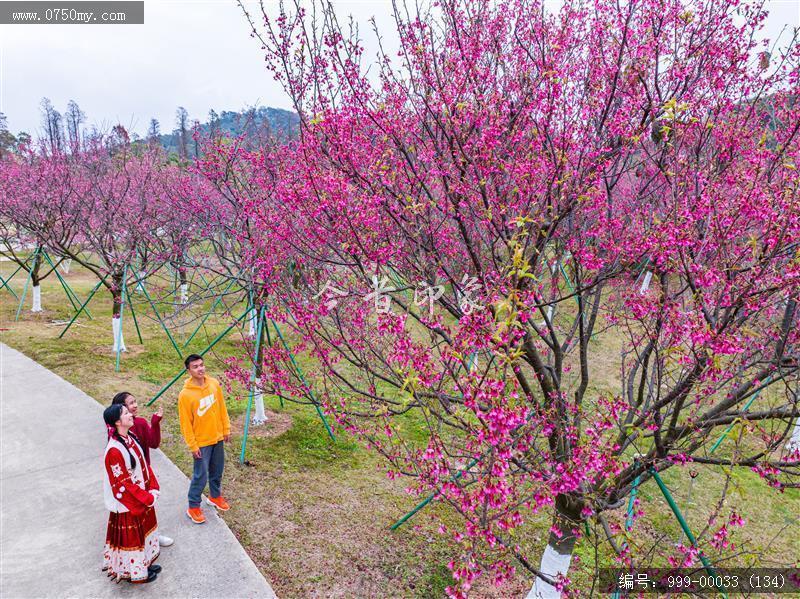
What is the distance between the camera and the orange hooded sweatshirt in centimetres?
449

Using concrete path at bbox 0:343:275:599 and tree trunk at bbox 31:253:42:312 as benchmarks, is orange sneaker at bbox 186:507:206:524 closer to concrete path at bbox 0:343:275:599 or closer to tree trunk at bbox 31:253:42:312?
concrete path at bbox 0:343:275:599

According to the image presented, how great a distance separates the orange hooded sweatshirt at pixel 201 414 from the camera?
4.49 meters

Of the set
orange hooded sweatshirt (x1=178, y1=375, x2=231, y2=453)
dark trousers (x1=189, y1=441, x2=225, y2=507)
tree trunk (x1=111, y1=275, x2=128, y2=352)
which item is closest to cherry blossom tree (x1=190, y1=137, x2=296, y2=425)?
orange hooded sweatshirt (x1=178, y1=375, x2=231, y2=453)

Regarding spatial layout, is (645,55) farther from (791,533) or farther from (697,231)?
(791,533)

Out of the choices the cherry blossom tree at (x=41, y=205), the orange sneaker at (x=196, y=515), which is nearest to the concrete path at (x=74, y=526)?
the orange sneaker at (x=196, y=515)

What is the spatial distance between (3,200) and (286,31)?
12598 mm

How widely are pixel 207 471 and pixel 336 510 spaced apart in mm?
1594

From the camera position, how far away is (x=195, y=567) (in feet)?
13.5

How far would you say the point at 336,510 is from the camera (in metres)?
5.39

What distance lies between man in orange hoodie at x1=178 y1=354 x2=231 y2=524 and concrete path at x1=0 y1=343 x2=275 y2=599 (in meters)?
0.43

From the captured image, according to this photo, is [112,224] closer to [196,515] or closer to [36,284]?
[36,284]

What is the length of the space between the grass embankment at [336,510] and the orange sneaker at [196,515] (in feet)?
1.12

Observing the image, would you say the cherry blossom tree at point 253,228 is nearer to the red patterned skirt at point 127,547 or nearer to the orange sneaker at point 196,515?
the orange sneaker at point 196,515

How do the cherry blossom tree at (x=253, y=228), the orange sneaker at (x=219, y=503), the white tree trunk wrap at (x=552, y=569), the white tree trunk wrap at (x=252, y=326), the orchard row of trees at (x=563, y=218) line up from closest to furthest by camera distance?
the orchard row of trees at (x=563, y=218)
the white tree trunk wrap at (x=552, y=569)
the orange sneaker at (x=219, y=503)
the cherry blossom tree at (x=253, y=228)
the white tree trunk wrap at (x=252, y=326)
